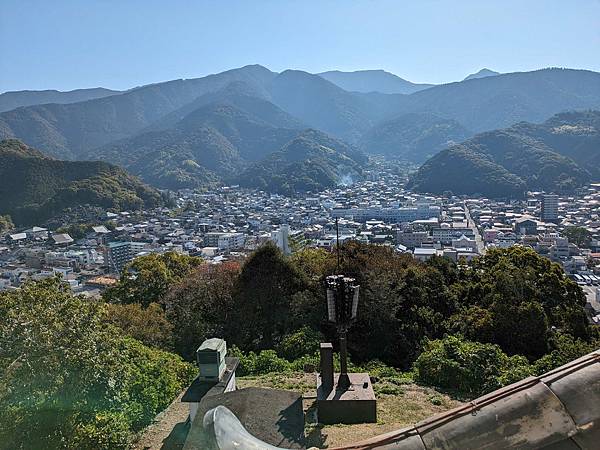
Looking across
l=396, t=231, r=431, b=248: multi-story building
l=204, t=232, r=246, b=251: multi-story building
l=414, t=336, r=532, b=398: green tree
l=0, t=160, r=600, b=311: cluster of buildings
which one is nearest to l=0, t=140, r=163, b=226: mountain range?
l=0, t=160, r=600, b=311: cluster of buildings

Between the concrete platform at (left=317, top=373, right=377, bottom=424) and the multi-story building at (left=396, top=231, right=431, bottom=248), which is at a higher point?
the concrete platform at (left=317, top=373, right=377, bottom=424)

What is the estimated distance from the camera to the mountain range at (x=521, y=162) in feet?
281

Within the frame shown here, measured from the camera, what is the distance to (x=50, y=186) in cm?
6856

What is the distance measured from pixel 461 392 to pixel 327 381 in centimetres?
244

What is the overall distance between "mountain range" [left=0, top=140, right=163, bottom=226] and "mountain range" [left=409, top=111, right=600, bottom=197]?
5719cm

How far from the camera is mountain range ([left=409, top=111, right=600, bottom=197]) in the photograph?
85750 mm

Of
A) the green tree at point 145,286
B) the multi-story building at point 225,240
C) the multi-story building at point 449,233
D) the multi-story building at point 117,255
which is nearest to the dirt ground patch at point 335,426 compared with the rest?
the green tree at point 145,286

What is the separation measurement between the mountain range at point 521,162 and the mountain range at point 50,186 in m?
57.2

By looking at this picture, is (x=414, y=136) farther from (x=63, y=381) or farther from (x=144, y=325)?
(x=63, y=381)

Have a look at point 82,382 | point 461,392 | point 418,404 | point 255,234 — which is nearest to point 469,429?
point 82,382

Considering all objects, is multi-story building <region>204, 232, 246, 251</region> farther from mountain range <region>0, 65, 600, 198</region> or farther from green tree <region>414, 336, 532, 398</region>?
green tree <region>414, 336, 532, 398</region>

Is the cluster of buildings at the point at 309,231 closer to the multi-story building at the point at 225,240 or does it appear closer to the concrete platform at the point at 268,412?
the multi-story building at the point at 225,240

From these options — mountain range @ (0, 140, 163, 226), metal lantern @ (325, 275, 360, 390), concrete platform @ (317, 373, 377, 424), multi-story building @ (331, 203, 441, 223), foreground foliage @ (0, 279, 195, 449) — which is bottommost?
multi-story building @ (331, 203, 441, 223)

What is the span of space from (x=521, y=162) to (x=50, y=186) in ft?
270
